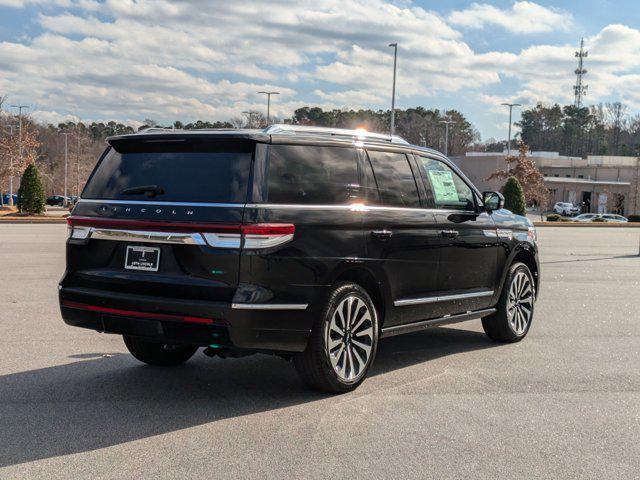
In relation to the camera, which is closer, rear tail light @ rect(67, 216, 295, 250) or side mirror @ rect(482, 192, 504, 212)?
rear tail light @ rect(67, 216, 295, 250)

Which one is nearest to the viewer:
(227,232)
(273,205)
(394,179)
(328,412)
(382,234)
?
(227,232)

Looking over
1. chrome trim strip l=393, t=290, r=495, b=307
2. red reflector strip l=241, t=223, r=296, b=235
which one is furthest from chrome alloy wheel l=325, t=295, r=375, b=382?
red reflector strip l=241, t=223, r=296, b=235

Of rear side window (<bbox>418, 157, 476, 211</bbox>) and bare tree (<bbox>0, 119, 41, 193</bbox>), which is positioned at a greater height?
bare tree (<bbox>0, 119, 41, 193</bbox>)

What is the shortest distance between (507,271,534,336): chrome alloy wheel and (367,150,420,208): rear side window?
209cm

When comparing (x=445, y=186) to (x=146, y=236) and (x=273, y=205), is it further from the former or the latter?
(x=146, y=236)

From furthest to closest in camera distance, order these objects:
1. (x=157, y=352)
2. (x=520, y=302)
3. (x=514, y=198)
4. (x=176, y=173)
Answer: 1. (x=514, y=198)
2. (x=520, y=302)
3. (x=157, y=352)
4. (x=176, y=173)

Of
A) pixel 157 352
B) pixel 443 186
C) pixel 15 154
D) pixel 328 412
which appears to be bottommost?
pixel 328 412

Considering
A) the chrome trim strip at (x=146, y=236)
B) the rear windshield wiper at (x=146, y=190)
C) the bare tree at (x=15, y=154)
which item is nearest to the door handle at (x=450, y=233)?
the chrome trim strip at (x=146, y=236)

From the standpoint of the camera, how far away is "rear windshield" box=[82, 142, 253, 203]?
5.29m

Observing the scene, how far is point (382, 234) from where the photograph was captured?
6051 mm

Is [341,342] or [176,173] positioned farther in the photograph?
[341,342]

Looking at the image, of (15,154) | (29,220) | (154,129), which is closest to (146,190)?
(154,129)

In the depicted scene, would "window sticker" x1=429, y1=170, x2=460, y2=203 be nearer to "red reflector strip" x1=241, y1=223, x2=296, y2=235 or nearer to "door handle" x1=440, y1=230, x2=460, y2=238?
"door handle" x1=440, y1=230, x2=460, y2=238

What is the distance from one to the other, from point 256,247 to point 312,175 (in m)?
0.87
